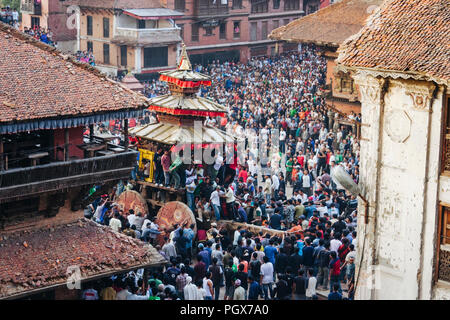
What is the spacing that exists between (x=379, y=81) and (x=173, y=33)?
153 feet

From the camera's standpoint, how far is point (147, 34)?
210 feet

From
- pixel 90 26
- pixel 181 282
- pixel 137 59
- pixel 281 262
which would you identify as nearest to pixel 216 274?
pixel 181 282

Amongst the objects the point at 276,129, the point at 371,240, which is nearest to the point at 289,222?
the point at 371,240

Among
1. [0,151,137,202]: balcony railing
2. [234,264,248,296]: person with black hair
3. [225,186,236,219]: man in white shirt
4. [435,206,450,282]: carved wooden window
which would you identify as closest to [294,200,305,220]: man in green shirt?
[225,186,236,219]: man in white shirt

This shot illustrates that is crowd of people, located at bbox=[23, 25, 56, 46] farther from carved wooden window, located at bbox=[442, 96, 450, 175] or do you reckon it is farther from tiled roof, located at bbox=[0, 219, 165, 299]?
carved wooden window, located at bbox=[442, 96, 450, 175]

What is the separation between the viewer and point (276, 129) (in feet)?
144

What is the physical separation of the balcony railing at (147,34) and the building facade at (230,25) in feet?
9.08

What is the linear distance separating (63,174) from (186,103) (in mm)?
9404

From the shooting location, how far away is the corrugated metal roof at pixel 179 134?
29.6 metres

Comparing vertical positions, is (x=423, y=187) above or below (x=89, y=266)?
above

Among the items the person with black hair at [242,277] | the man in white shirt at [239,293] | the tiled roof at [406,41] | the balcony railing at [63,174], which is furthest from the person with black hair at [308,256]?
the tiled roof at [406,41]
